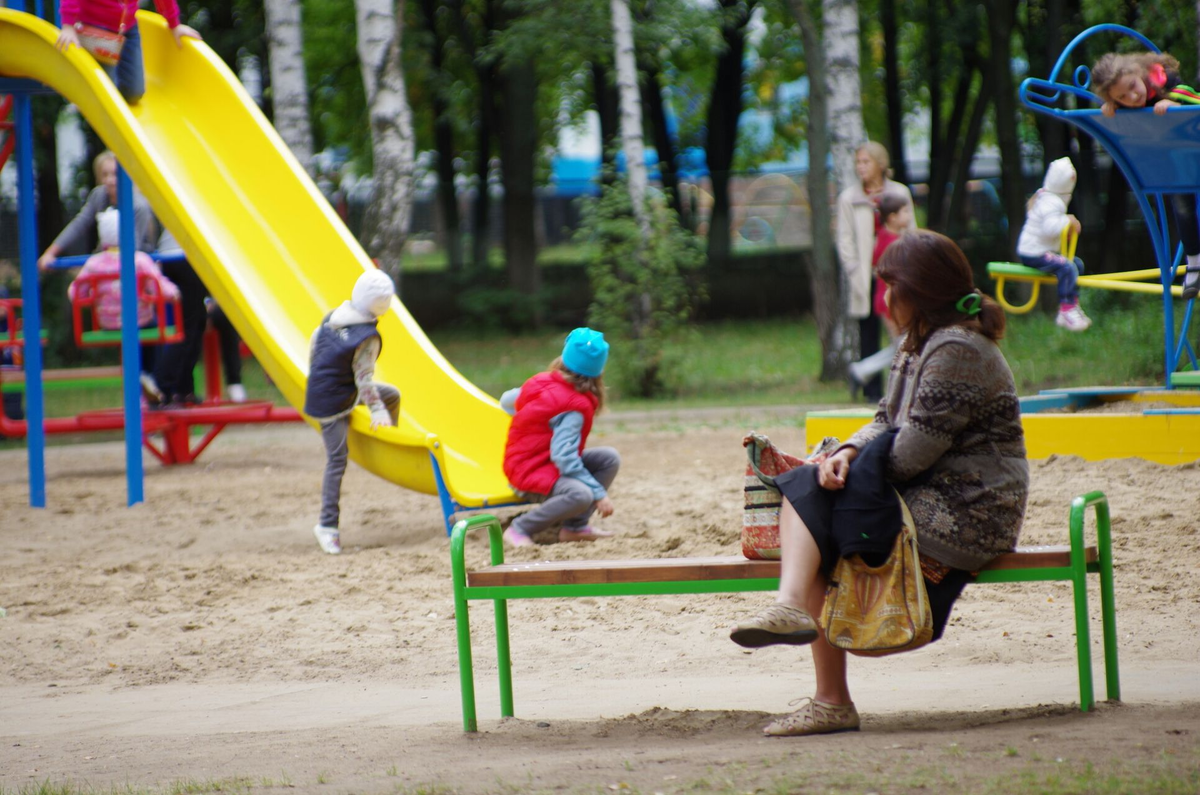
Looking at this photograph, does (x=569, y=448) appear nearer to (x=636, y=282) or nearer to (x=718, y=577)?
(x=718, y=577)

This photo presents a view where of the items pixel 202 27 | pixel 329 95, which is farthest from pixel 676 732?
pixel 329 95

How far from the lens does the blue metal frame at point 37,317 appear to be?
27.7ft

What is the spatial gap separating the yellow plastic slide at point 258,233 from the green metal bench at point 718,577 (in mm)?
2785

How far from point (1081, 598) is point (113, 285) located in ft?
26.7

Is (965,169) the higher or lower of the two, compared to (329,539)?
higher

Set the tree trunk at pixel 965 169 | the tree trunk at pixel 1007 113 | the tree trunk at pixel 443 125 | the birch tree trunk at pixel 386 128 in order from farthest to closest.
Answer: the tree trunk at pixel 443 125 → the tree trunk at pixel 965 169 → the tree trunk at pixel 1007 113 → the birch tree trunk at pixel 386 128

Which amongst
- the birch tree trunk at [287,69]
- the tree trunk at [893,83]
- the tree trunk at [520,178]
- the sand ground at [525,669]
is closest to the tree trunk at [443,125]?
the tree trunk at [520,178]

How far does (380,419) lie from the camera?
672cm

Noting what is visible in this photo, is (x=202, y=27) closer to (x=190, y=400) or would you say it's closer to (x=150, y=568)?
(x=190, y=400)

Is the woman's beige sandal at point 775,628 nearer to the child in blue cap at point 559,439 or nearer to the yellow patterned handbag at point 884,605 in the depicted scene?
the yellow patterned handbag at point 884,605

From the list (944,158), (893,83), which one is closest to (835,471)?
(944,158)

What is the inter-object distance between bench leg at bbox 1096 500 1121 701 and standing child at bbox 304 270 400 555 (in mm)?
3918

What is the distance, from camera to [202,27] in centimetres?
2350

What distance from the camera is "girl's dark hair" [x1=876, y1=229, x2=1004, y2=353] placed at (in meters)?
3.49
